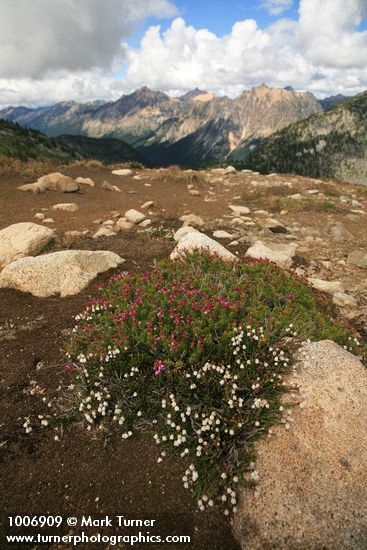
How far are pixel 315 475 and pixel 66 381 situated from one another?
4.33 m

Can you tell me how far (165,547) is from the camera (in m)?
4.02

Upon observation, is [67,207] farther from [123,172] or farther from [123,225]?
[123,172]

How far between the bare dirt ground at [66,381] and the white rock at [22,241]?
0.62 metres

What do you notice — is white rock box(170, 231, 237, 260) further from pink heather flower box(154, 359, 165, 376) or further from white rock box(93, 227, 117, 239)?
pink heather flower box(154, 359, 165, 376)

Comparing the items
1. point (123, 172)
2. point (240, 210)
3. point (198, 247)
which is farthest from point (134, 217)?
point (123, 172)

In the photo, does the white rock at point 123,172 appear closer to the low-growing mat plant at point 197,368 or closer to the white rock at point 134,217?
the white rock at point 134,217

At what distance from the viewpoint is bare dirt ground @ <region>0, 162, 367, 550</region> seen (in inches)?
172

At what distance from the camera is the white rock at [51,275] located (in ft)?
29.7

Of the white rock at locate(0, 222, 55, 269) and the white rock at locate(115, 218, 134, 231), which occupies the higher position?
the white rock at locate(0, 222, 55, 269)

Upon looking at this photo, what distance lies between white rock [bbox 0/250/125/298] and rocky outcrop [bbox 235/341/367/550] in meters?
6.22

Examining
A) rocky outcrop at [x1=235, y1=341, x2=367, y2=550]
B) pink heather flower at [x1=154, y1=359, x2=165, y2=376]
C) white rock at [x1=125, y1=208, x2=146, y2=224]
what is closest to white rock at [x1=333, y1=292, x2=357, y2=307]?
rocky outcrop at [x1=235, y1=341, x2=367, y2=550]

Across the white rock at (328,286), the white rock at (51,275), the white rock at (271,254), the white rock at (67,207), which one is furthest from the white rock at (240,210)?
the white rock at (51,275)

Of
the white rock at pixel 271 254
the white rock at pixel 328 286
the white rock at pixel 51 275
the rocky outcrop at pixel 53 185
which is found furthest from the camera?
the rocky outcrop at pixel 53 185

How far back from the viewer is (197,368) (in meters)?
5.68
